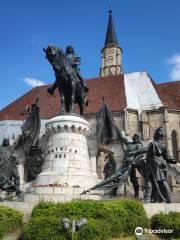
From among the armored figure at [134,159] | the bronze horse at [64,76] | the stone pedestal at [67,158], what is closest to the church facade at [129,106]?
the bronze horse at [64,76]

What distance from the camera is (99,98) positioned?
3681 cm

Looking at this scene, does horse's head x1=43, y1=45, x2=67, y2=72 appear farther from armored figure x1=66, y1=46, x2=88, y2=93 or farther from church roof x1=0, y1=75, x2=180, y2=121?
church roof x1=0, y1=75, x2=180, y2=121

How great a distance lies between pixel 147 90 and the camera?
37.6 meters

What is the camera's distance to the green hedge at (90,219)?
7.14 m

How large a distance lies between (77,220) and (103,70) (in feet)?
170

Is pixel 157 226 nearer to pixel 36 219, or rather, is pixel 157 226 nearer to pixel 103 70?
pixel 36 219

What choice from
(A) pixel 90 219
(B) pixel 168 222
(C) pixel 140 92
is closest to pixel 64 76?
→ (A) pixel 90 219

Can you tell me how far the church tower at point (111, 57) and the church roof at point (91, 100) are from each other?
694 inches

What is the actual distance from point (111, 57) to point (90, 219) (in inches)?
2067

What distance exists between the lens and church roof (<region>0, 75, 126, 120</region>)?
3566 centimetres

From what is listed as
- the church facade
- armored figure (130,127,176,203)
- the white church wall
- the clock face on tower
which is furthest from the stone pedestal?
the clock face on tower

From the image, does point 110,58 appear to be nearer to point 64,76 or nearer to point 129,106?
point 129,106

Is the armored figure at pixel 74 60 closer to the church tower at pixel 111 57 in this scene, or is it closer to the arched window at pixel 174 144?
the arched window at pixel 174 144

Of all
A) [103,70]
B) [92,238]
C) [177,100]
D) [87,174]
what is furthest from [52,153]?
[103,70]
